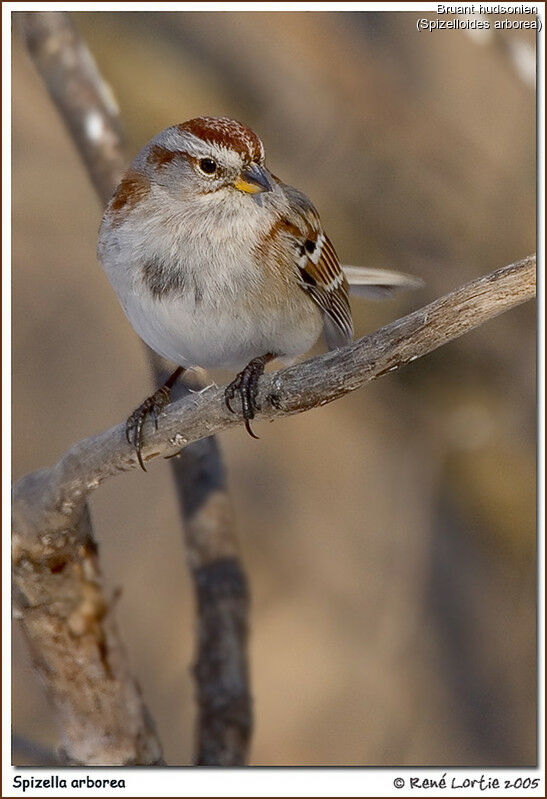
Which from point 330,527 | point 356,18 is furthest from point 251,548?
point 356,18

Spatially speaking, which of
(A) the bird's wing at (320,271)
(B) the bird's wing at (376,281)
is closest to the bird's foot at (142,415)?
(A) the bird's wing at (320,271)

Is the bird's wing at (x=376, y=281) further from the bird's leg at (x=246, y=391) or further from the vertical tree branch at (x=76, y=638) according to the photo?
the vertical tree branch at (x=76, y=638)

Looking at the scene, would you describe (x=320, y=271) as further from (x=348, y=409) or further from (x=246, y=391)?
(x=348, y=409)

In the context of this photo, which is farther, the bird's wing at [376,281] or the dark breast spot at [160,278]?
the bird's wing at [376,281]

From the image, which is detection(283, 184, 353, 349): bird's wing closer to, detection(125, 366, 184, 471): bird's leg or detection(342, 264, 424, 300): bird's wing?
detection(342, 264, 424, 300): bird's wing

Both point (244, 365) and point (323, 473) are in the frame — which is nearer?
point (244, 365)

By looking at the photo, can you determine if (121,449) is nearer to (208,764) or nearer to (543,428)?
(208,764)
